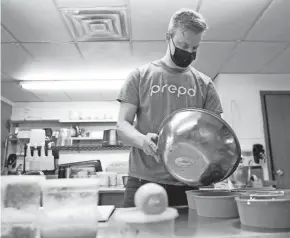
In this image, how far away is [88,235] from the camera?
52cm

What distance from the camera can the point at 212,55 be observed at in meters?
3.29

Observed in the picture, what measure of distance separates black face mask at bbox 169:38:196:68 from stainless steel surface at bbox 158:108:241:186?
516mm

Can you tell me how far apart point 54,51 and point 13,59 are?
580mm

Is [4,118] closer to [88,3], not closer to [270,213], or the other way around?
[88,3]


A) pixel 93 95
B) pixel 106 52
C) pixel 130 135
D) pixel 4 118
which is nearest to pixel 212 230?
pixel 130 135

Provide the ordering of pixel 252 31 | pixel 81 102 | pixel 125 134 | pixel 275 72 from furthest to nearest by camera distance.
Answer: pixel 81 102, pixel 275 72, pixel 252 31, pixel 125 134

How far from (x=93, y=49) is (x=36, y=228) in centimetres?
273

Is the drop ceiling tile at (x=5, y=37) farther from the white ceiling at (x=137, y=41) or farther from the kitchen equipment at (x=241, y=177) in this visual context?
the kitchen equipment at (x=241, y=177)

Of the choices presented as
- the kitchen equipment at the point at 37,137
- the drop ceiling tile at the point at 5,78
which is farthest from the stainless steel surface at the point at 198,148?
the drop ceiling tile at the point at 5,78

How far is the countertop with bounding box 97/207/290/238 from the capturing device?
515 mm

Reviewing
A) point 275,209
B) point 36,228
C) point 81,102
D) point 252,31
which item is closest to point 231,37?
point 252,31

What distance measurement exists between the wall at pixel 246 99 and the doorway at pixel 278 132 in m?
0.08

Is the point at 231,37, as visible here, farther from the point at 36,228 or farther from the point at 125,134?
the point at 36,228

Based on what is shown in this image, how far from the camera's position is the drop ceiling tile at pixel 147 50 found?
296cm
